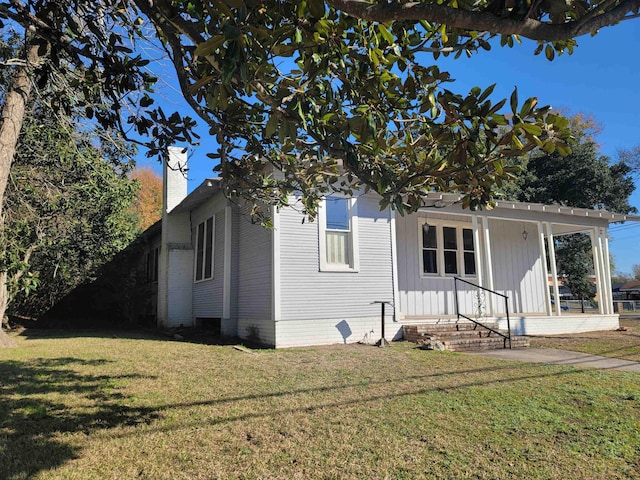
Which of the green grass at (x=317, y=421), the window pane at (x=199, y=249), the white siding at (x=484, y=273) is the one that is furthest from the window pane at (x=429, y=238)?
the window pane at (x=199, y=249)

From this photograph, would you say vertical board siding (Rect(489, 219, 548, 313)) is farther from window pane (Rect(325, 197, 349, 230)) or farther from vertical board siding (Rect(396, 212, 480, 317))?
window pane (Rect(325, 197, 349, 230))

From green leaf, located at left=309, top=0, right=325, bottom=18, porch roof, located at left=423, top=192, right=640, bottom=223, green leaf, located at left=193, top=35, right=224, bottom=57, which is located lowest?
green leaf, located at left=193, top=35, right=224, bottom=57

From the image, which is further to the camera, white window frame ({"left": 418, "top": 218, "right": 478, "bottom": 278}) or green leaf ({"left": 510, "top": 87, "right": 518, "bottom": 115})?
white window frame ({"left": 418, "top": 218, "right": 478, "bottom": 278})

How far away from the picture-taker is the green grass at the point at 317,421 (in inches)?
129

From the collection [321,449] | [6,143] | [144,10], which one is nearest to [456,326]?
[321,449]

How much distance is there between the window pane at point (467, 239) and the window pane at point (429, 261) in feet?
3.80

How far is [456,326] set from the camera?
10.5m

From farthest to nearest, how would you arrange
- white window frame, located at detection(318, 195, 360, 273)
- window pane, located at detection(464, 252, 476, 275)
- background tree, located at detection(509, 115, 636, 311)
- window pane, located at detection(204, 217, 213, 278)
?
background tree, located at detection(509, 115, 636, 311), window pane, located at detection(204, 217, 213, 278), window pane, located at detection(464, 252, 476, 275), white window frame, located at detection(318, 195, 360, 273)

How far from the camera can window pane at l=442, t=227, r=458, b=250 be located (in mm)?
12812

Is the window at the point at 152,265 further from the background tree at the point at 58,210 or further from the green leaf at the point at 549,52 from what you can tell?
the green leaf at the point at 549,52

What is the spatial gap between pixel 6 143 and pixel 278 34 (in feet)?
26.5

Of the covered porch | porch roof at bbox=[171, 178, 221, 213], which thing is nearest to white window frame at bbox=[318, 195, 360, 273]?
the covered porch

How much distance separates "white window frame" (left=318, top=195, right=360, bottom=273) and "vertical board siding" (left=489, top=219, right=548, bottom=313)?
5.62m

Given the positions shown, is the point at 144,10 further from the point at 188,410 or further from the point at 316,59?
the point at 188,410
